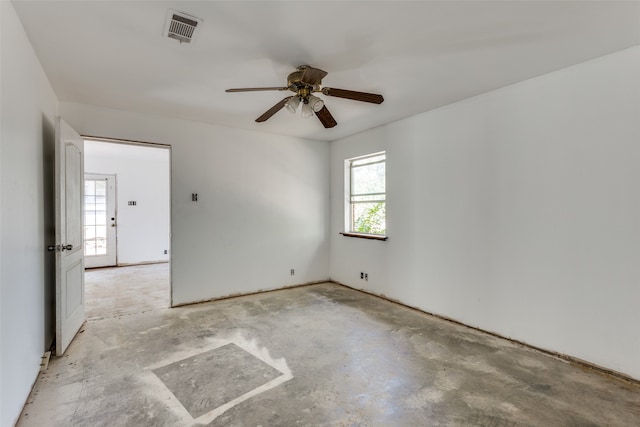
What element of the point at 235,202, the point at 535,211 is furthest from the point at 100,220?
the point at 535,211

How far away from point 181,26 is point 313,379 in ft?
8.56

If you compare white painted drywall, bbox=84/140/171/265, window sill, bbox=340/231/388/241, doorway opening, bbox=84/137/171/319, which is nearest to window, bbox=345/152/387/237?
window sill, bbox=340/231/388/241

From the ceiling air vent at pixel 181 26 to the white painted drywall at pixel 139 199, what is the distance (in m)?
4.89

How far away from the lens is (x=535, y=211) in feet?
9.09

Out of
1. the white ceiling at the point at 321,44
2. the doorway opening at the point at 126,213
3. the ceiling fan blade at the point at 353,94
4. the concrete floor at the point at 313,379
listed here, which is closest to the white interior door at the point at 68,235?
the concrete floor at the point at 313,379

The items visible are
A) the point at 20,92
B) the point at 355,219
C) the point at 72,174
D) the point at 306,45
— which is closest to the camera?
the point at 20,92

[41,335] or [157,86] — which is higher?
[157,86]

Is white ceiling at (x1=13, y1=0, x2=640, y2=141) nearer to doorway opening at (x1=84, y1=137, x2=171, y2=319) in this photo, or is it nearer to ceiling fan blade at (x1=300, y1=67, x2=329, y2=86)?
ceiling fan blade at (x1=300, y1=67, x2=329, y2=86)

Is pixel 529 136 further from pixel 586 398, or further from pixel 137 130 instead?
pixel 137 130

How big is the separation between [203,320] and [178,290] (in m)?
0.74

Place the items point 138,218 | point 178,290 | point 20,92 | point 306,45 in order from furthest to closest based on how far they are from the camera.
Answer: point 138,218, point 178,290, point 306,45, point 20,92

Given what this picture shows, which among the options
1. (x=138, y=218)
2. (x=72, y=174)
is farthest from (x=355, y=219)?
(x=138, y=218)

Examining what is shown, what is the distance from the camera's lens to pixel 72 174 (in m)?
2.98

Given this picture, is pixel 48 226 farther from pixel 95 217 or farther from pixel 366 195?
pixel 95 217
